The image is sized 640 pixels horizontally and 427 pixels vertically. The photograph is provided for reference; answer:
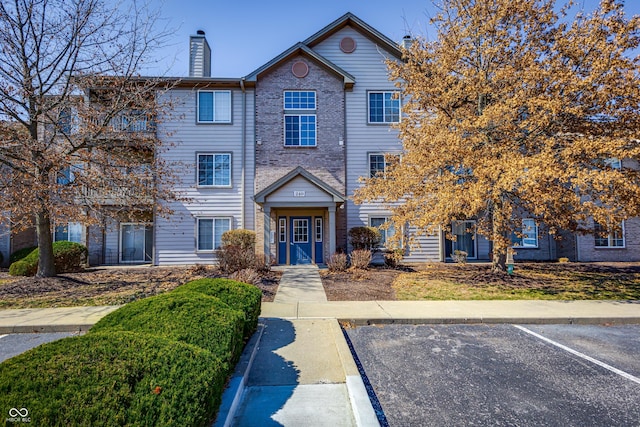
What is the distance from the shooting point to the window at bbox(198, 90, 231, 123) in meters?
16.4

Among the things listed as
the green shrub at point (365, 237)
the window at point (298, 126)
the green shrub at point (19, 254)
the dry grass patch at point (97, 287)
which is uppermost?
the window at point (298, 126)

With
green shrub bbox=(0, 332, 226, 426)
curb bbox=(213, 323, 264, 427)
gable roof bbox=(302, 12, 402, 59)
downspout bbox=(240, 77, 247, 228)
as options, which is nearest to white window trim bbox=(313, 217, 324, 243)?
downspout bbox=(240, 77, 247, 228)

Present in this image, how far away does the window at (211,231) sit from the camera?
16172 mm

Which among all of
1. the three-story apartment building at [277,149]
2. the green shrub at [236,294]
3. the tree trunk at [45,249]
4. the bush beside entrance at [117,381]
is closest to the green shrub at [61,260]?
the tree trunk at [45,249]

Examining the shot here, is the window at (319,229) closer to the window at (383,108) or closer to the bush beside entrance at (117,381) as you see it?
the window at (383,108)

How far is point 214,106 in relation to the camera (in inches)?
647

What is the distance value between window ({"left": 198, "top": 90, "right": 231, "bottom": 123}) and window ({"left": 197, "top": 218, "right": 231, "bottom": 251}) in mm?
5080

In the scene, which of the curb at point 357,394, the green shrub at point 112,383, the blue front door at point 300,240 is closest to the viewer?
the green shrub at point 112,383

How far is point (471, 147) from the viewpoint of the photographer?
995 cm

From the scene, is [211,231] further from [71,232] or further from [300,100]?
[300,100]

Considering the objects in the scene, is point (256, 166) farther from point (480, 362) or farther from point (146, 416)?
point (146, 416)

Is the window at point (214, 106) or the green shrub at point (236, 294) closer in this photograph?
the green shrub at point (236, 294)

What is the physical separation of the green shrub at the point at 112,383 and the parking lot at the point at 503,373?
7.03 ft

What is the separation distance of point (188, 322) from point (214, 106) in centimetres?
1474
